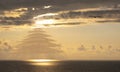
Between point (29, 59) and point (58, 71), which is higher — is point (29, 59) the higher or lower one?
the lower one

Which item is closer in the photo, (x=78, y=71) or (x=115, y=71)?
(x=115, y=71)

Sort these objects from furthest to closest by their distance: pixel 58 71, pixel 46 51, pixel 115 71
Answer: pixel 46 51 → pixel 58 71 → pixel 115 71

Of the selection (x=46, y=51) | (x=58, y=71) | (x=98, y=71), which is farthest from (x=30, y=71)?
(x=46, y=51)

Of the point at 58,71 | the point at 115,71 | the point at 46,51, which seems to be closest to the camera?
the point at 115,71

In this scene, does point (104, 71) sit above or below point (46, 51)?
above

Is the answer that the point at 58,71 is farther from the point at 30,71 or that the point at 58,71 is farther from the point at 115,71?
the point at 115,71

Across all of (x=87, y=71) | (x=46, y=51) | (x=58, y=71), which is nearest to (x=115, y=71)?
(x=87, y=71)

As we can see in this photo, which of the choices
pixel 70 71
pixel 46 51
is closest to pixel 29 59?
pixel 46 51

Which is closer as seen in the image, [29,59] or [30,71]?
[30,71]

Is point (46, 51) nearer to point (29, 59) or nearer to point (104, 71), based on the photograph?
point (29, 59)
